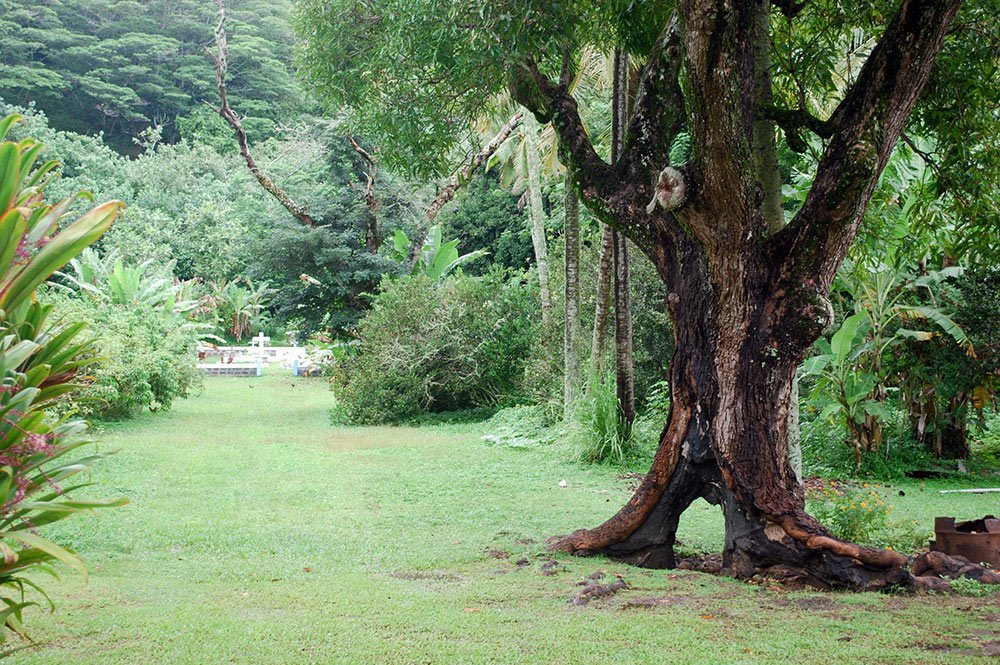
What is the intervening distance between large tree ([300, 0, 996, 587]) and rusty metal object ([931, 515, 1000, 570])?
2.61 feet

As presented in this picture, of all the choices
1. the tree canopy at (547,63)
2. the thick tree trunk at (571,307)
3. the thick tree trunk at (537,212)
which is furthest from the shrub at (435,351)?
the tree canopy at (547,63)

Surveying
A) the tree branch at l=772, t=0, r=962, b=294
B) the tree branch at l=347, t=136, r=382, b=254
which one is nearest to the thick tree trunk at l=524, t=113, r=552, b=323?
the tree branch at l=347, t=136, r=382, b=254

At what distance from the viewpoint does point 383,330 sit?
14.9 meters

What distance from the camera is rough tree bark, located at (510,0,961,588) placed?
4730 mm

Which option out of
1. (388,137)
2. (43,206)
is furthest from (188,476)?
(43,206)

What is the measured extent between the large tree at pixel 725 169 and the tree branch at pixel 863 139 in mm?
10

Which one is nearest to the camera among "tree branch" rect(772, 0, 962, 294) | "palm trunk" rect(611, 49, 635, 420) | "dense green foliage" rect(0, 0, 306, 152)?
"tree branch" rect(772, 0, 962, 294)

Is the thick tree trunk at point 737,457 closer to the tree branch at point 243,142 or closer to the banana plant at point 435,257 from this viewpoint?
the tree branch at point 243,142

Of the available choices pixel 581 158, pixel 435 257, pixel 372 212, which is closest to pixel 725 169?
pixel 581 158

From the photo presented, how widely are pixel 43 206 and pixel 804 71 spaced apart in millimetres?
5672

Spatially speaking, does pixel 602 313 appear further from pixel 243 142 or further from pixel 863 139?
pixel 243 142

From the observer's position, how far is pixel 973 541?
5.26 meters

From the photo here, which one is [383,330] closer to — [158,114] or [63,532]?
[63,532]

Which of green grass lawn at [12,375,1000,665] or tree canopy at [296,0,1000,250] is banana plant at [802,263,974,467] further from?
tree canopy at [296,0,1000,250]
